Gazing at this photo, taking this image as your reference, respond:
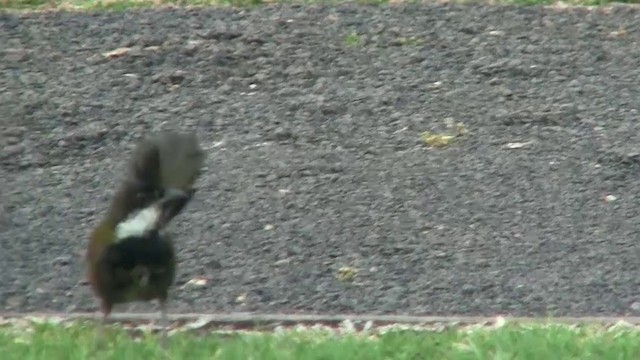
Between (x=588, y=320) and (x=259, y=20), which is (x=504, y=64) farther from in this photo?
(x=588, y=320)

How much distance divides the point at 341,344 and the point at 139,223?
3.14 ft

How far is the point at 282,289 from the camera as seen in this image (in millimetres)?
6082

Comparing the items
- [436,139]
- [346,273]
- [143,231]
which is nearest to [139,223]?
[143,231]

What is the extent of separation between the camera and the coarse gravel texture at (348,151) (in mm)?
6156

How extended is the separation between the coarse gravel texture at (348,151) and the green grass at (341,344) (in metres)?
0.36

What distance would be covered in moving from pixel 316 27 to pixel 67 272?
4130 mm

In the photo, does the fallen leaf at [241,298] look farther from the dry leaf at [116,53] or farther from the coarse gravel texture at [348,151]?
the dry leaf at [116,53]

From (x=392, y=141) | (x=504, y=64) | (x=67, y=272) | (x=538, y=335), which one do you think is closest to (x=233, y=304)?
(x=67, y=272)

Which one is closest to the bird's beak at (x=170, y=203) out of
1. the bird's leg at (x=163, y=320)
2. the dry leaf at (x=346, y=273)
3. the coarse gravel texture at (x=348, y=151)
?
the bird's leg at (x=163, y=320)

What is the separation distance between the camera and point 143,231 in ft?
16.7

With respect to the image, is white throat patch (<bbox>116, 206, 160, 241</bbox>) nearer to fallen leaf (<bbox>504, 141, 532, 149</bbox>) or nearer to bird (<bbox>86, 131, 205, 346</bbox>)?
bird (<bbox>86, 131, 205, 346</bbox>)

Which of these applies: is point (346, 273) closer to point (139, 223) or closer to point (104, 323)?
point (104, 323)

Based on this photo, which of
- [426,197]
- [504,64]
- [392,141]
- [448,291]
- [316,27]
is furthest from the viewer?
[316,27]

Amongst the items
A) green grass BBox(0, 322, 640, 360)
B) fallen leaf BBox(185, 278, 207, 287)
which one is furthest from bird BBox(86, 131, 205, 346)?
fallen leaf BBox(185, 278, 207, 287)
